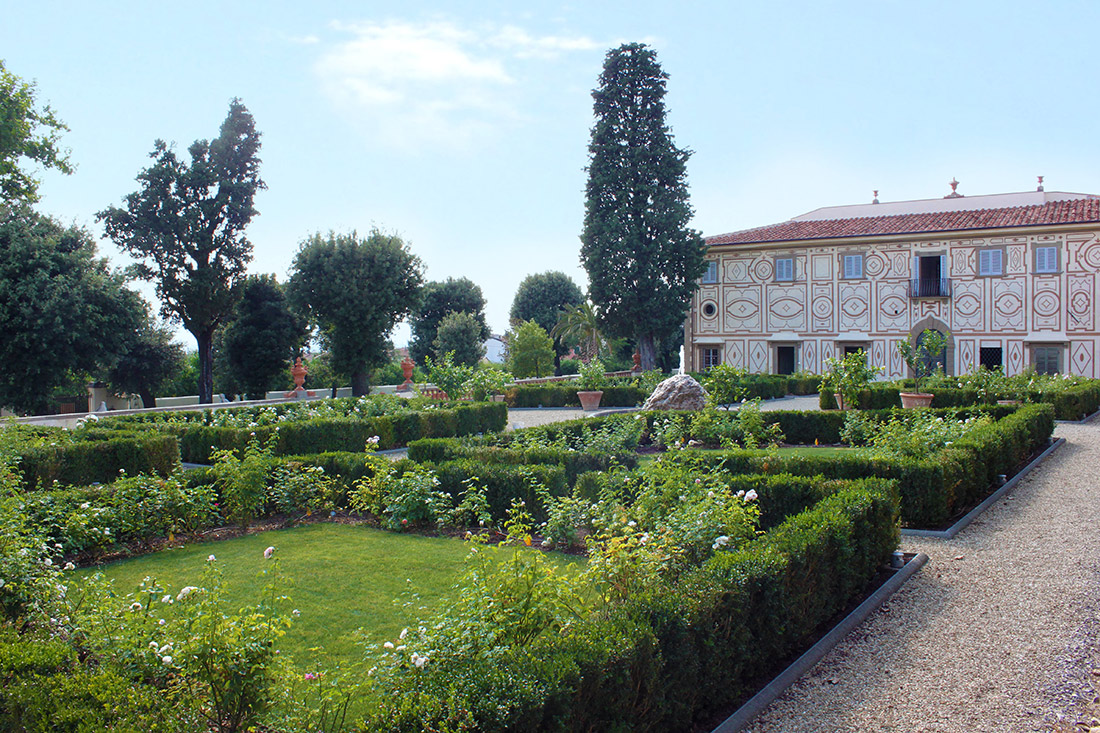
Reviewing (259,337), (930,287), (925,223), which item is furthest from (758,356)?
(259,337)

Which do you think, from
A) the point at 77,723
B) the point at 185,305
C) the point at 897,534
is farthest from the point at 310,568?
the point at 185,305

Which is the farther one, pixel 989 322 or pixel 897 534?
pixel 989 322

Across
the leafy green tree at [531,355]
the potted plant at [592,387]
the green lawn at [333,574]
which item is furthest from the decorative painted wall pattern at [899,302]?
the green lawn at [333,574]

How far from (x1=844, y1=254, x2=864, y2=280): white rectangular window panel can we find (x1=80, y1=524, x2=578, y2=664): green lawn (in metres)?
25.9

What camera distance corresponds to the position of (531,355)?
3866 cm

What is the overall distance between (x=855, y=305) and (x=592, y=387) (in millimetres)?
12807

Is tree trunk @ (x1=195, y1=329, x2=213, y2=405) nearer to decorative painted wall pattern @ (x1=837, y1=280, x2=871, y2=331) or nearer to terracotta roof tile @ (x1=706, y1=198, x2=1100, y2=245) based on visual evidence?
terracotta roof tile @ (x1=706, y1=198, x2=1100, y2=245)

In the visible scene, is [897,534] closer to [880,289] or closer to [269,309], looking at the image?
[880,289]

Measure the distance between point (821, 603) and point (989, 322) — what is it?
87.0ft

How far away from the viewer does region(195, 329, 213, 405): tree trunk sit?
95.7 feet

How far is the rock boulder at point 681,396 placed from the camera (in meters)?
17.4

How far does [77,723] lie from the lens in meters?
2.64

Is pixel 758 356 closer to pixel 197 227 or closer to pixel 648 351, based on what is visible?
pixel 648 351

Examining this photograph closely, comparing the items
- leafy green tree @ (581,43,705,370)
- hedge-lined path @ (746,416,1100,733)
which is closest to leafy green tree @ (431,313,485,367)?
leafy green tree @ (581,43,705,370)
